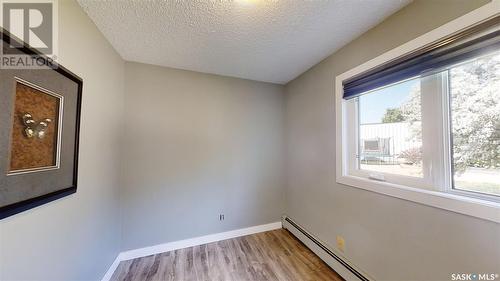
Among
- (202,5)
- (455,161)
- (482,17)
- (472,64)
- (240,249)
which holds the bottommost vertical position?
(240,249)

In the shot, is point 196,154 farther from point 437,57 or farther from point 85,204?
point 437,57

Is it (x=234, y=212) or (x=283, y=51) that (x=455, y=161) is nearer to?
(x=283, y=51)

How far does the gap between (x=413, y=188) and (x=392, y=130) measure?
49 centimetres

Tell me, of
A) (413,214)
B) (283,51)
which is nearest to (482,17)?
(413,214)

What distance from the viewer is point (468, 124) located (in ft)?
3.47

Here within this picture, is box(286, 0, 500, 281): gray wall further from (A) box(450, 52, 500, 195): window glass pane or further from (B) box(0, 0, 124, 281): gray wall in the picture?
(B) box(0, 0, 124, 281): gray wall

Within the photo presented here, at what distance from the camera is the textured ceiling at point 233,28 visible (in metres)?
1.27

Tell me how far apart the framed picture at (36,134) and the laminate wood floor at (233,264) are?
4.10 ft

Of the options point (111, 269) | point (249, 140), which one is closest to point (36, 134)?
point (111, 269)

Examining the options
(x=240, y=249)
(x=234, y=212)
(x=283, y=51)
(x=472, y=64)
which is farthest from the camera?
(x=234, y=212)

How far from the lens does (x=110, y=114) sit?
175 cm

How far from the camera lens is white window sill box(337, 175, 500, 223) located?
2.94 feet

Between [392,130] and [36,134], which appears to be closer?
[36,134]

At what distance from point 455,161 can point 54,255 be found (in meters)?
2.54
